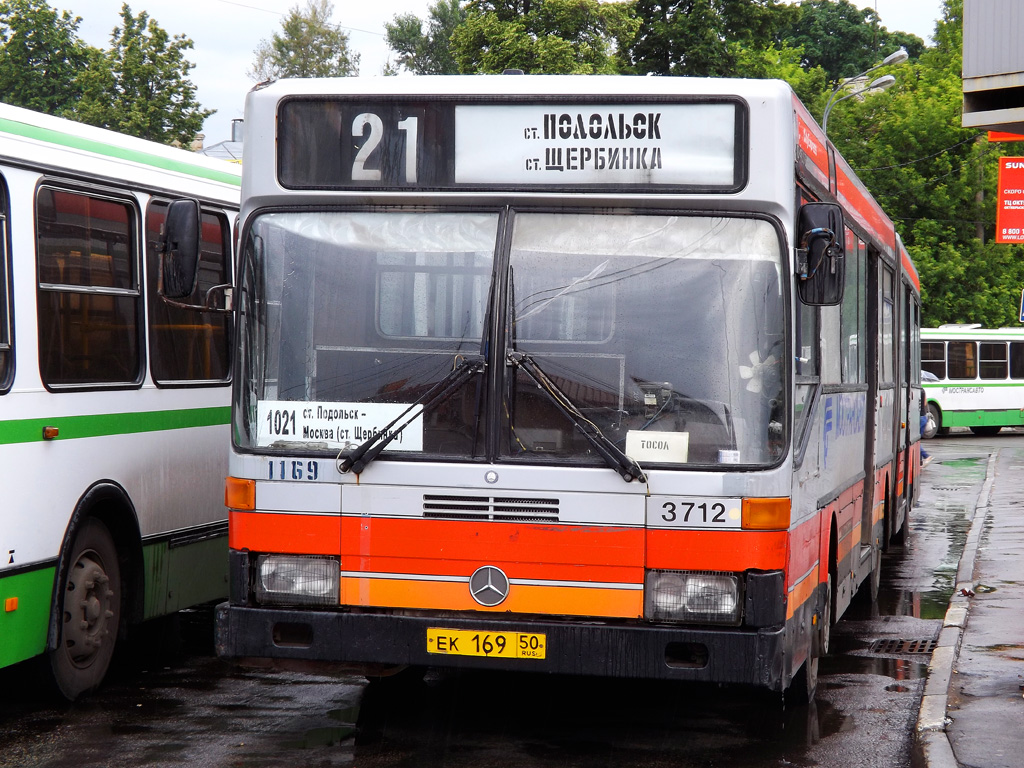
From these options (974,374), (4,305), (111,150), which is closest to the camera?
(4,305)

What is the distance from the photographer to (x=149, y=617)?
816 cm

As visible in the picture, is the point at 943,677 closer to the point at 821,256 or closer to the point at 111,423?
the point at 821,256

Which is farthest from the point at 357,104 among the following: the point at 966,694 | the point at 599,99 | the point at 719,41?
the point at 719,41

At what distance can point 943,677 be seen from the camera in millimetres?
8297

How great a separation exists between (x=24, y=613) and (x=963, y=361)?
3332 cm

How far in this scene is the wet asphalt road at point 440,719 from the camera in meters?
6.52

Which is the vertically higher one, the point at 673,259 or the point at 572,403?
the point at 673,259

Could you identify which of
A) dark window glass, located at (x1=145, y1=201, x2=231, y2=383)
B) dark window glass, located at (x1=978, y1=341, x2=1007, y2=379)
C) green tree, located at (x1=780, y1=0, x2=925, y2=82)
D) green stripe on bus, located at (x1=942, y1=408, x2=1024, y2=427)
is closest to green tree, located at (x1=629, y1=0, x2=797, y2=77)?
dark window glass, located at (x1=978, y1=341, x2=1007, y2=379)

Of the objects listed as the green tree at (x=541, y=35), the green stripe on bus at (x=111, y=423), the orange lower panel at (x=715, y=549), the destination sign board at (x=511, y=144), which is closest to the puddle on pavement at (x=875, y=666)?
the orange lower panel at (x=715, y=549)

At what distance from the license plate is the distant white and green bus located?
32.5 metres

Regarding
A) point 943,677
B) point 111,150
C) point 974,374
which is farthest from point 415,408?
point 974,374

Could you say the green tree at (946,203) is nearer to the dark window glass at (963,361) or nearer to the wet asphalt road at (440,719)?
the dark window glass at (963,361)

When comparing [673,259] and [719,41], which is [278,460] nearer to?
[673,259]

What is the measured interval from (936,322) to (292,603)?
1510 inches
